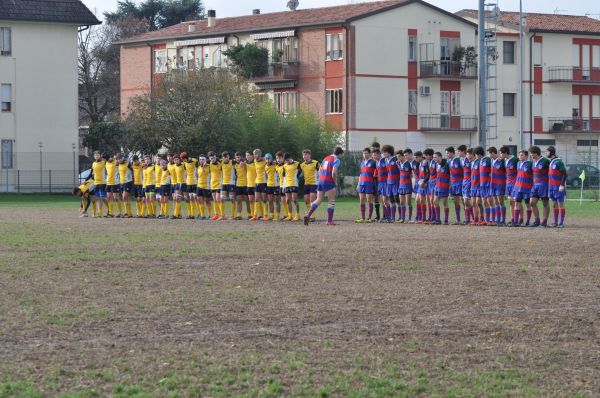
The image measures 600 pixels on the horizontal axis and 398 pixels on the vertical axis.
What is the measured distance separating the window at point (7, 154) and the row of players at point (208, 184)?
2752 centimetres

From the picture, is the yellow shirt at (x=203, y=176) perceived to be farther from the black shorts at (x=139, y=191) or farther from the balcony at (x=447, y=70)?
the balcony at (x=447, y=70)

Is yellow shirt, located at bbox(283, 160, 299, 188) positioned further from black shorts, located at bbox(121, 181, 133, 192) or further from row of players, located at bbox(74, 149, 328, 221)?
black shorts, located at bbox(121, 181, 133, 192)

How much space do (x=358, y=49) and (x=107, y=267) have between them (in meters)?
50.9

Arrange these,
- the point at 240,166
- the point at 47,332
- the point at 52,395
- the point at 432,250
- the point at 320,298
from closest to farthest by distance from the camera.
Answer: the point at 52,395 → the point at 47,332 → the point at 320,298 → the point at 432,250 → the point at 240,166

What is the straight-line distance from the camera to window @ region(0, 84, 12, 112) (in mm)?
65625

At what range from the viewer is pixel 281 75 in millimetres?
71688

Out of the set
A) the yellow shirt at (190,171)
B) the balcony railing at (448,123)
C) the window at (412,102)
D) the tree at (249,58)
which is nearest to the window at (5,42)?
the tree at (249,58)

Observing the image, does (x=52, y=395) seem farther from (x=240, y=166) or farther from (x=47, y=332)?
(x=240, y=166)

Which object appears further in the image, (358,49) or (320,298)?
(358,49)

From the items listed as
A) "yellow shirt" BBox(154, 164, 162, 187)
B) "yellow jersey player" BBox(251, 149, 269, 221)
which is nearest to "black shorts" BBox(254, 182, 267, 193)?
"yellow jersey player" BBox(251, 149, 269, 221)

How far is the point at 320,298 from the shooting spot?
1495 cm

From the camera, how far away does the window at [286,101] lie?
72.3m

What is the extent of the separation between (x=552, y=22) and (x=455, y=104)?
380 inches

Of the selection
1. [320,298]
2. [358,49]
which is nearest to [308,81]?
[358,49]
